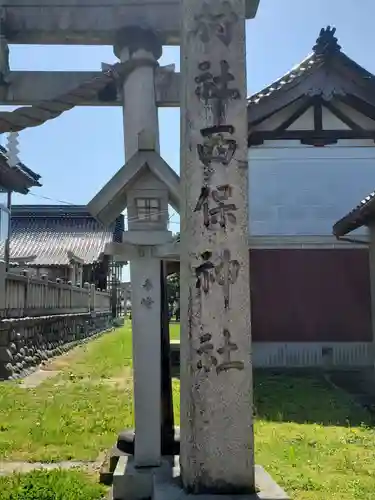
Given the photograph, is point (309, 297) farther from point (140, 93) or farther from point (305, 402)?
point (140, 93)

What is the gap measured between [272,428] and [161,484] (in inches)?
170

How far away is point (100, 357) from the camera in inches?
687

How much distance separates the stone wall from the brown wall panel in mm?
5746

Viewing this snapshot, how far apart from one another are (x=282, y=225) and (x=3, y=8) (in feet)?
31.6

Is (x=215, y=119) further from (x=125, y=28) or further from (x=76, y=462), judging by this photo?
(x=76, y=462)

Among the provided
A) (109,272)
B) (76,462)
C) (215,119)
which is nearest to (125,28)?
(215,119)

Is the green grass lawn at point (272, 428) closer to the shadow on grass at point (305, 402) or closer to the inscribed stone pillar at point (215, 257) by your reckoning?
the shadow on grass at point (305, 402)

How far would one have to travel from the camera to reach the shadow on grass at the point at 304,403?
818 cm

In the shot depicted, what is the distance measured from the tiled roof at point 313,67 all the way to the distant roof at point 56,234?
19.1m

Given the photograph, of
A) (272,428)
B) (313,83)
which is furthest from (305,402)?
(313,83)

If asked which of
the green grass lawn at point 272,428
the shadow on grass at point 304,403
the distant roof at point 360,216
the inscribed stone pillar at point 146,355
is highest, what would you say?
the distant roof at point 360,216

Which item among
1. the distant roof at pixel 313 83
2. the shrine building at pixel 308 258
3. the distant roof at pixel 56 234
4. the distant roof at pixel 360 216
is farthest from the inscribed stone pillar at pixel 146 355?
the distant roof at pixel 56 234

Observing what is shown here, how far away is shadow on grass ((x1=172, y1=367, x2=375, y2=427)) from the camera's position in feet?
26.8

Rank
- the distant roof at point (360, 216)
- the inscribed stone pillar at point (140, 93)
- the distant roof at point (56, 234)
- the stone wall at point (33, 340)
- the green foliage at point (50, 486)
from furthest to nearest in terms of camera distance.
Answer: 1. the distant roof at point (56, 234)
2. the stone wall at point (33, 340)
3. the distant roof at point (360, 216)
4. the inscribed stone pillar at point (140, 93)
5. the green foliage at point (50, 486)
